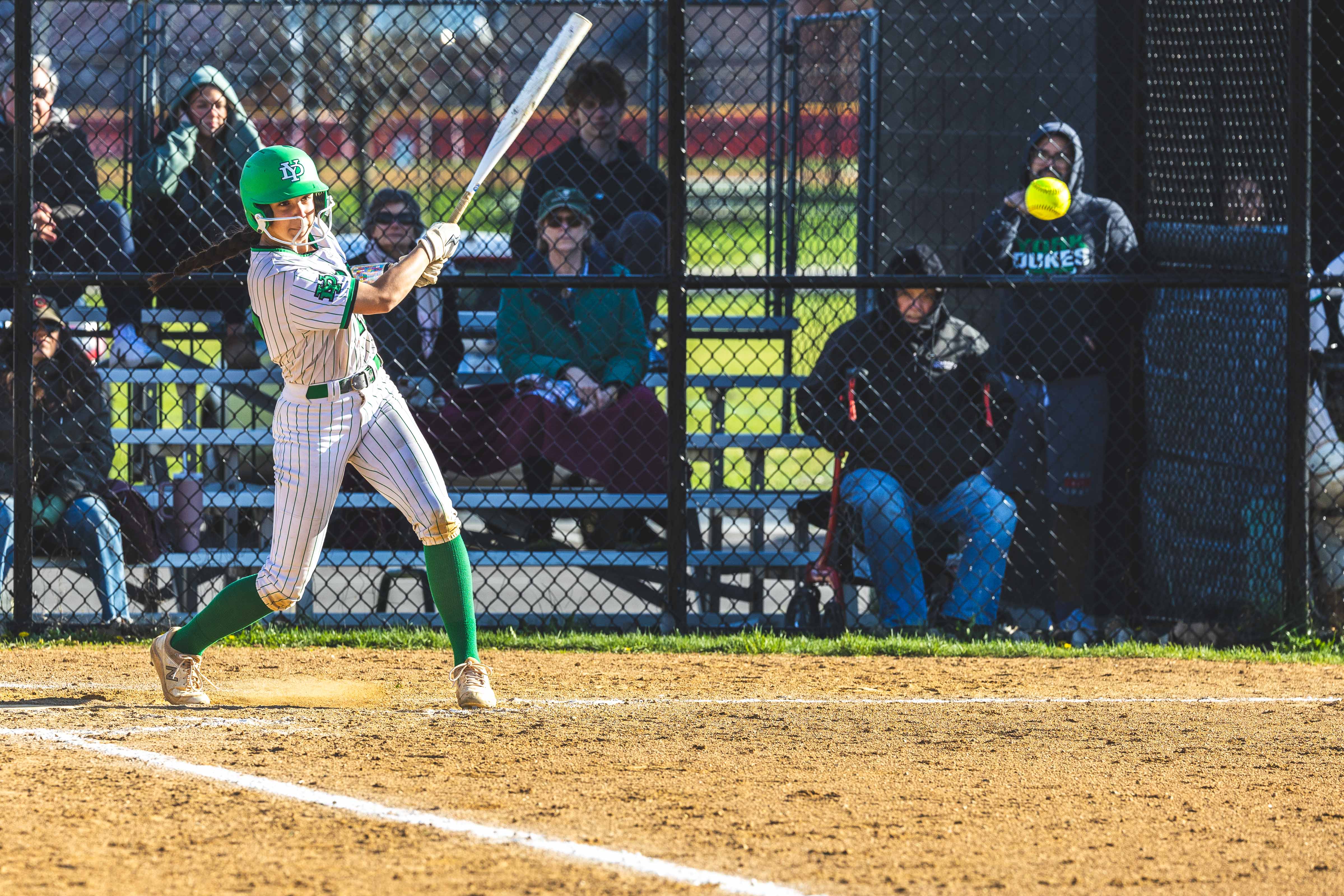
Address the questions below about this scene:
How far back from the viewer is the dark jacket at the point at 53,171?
6.62m

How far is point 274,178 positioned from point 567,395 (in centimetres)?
245

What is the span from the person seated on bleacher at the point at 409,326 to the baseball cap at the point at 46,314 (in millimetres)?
1288

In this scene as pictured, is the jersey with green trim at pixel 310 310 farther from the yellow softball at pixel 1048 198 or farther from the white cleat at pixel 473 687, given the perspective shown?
the yellow softball at pixel 1048 198

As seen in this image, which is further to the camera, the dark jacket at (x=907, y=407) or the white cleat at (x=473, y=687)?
the dark jacket at (x=907, y=407)

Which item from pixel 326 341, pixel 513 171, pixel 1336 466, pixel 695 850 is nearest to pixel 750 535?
pixel 1336 466

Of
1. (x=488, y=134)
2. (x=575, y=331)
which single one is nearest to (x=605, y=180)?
(x=575, y=331)

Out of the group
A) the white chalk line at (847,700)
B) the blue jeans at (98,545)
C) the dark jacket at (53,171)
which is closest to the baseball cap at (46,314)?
the dark jacket at (53,171)

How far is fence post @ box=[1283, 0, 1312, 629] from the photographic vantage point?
6113 mm

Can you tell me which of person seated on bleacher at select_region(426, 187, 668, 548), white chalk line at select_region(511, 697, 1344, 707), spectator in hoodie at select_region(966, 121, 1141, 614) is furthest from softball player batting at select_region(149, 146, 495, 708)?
spectator in hoodie at select_region(966, 121, 1141, 614)

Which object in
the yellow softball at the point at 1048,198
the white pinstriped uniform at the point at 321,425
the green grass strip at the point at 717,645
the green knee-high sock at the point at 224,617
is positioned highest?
the yellow softball at the point at 1048,198

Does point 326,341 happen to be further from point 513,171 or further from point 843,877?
point 513,171

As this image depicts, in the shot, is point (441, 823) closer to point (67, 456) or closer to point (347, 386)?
point (347, 386)

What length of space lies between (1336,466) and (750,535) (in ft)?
8.11

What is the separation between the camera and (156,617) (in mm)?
6289
